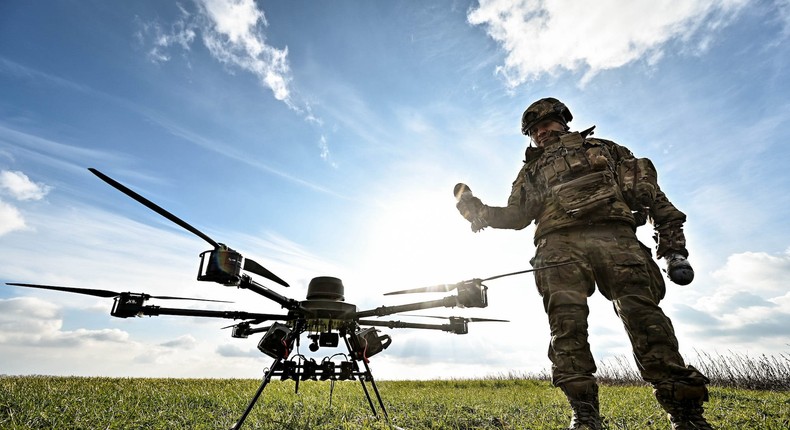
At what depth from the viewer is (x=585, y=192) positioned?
4340 millimetres

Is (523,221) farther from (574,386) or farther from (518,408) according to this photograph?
(518,408)

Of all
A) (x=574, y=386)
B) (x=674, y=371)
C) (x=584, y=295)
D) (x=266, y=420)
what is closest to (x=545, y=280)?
(x=584, y=295)

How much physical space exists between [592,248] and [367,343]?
2749mm

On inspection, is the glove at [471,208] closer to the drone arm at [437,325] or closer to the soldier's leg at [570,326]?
the soldier's leg at [570,326]

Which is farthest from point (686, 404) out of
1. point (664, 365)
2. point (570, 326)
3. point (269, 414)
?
point (269, 414)

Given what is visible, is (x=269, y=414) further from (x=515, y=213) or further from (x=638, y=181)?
(x=638, y=181)

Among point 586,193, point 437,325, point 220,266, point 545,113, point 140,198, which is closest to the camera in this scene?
point 140,198

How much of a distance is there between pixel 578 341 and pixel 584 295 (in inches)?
19.8

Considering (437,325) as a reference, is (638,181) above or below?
above

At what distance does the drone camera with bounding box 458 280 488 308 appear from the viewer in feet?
10.8

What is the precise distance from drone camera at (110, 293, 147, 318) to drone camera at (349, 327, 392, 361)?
7.05ft

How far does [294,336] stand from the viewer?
3.99 meters

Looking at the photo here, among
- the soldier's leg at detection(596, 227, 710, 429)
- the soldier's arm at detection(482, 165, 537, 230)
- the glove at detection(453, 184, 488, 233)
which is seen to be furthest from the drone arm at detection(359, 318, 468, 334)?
the soldier's leg at detection(596, 227, 710, 429)

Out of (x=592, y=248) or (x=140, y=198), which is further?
(x=592, y=248)
